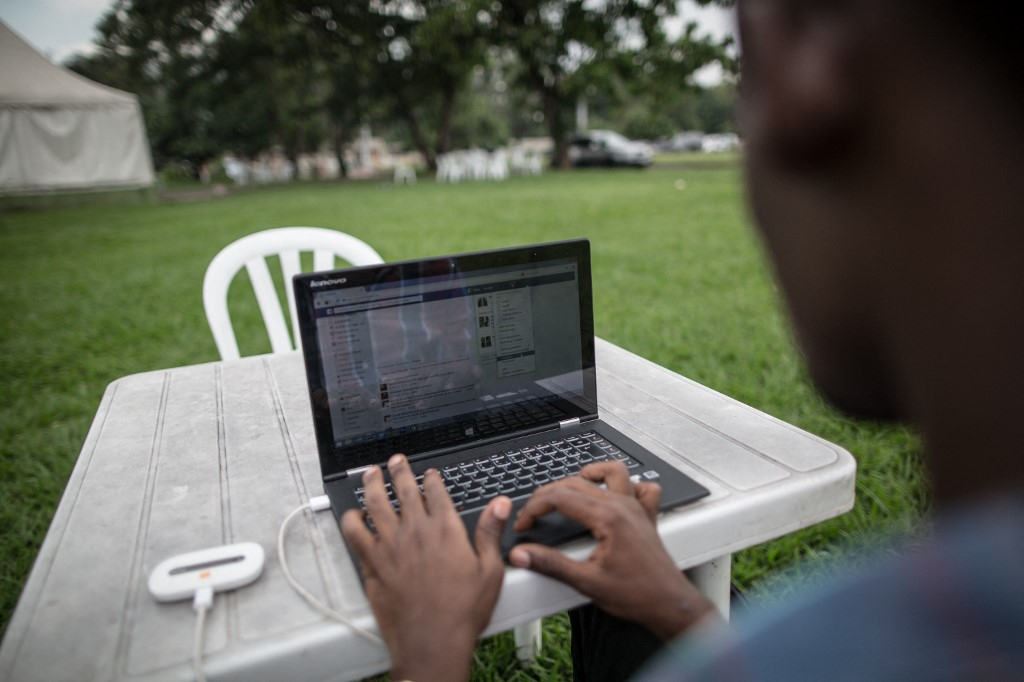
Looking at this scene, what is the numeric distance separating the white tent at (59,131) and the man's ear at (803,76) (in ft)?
60.3

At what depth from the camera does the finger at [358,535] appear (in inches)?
36.5

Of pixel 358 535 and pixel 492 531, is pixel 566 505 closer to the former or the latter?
pixel 492 531

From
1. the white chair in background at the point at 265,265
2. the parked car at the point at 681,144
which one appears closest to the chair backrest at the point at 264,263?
the white chair in background at the point at 265,265

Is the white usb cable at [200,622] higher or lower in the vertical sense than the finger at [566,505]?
lower

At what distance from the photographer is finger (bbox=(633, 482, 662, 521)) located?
0.99 metres

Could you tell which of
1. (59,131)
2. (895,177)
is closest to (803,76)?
(895,177)

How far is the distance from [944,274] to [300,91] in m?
30.0

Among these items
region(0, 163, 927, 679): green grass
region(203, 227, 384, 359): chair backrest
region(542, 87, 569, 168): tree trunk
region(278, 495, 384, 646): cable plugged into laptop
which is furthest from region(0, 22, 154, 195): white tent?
region(278, 495, 384, 646): cable plugged into laptop

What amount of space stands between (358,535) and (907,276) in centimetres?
72

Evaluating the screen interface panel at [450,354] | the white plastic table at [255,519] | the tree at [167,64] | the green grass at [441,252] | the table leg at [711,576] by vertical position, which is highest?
the tree at [167,64]

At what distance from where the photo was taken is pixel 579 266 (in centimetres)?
137

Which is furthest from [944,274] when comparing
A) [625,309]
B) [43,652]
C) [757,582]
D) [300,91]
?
[300,91]

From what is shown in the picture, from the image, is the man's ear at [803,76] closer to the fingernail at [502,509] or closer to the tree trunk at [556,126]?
the fingernail at [502,509]

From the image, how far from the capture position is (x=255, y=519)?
1115mm
